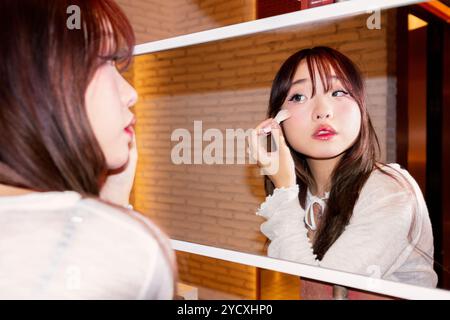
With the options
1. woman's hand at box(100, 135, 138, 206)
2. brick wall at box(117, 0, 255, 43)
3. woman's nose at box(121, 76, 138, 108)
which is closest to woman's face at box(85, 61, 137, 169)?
woman's nose at box(121, 76, 138, 108)

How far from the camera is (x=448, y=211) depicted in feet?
2.63

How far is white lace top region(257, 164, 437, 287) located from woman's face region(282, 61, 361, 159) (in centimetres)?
12

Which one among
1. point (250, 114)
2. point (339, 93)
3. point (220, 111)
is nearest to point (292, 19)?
point (339, 93)

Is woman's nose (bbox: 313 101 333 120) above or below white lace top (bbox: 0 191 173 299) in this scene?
above

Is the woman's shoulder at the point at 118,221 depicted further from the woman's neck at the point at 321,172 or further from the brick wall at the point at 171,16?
the brick wall at the point at 171,16

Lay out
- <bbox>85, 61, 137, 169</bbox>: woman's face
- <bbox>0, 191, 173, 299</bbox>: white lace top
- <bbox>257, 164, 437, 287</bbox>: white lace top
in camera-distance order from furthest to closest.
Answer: <bbox>257, 164, 437, 287</bbox>: white lace top
<bbox>85, 61, 137, 169</bbox>: woman's face
<bbox>0, 191, 173, 299</bbox>: white lace top

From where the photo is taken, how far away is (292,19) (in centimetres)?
81

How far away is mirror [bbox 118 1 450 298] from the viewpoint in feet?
2.79

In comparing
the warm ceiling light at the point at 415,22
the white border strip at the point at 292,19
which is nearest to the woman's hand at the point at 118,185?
the white border strip at the point at 292,19

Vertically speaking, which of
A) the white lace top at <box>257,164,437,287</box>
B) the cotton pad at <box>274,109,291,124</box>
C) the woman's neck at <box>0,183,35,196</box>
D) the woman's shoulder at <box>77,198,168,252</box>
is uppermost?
the cotton pad at <box>274,109,291,124</box>

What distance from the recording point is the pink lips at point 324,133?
3.01 ft

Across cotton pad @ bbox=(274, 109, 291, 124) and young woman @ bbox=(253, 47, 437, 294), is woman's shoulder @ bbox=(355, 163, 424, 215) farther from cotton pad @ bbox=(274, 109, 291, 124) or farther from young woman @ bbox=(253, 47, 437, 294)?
cotton pad @ bbox=(274, 109, 291, 124)

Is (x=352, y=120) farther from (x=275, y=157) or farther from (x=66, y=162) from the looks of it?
(x=66, y=162)
